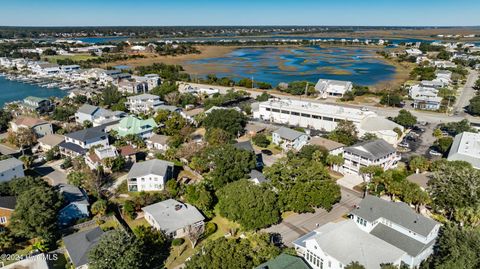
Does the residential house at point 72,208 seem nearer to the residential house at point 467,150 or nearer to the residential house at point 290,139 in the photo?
the residential house at point 290,139

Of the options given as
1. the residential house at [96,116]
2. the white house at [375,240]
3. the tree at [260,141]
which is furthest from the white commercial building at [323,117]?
the white house at [375,240]

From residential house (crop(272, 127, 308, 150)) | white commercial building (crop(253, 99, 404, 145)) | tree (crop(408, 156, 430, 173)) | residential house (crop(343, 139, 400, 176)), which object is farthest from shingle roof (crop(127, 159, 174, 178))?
white commercial building (crop(253, 99, 404, 145))

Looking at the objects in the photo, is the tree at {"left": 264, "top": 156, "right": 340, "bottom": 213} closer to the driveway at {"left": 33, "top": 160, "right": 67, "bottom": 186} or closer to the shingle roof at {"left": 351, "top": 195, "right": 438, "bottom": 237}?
the shingle roof at {"left": 351, "top": 195, "right": 438, "bottom": 237}

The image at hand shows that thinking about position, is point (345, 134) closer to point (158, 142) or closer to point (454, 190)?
point (454, 190)

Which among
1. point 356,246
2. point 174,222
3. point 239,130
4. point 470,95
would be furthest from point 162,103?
point 470,95

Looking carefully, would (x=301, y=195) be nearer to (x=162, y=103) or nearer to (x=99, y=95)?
(x=162, y=103)
